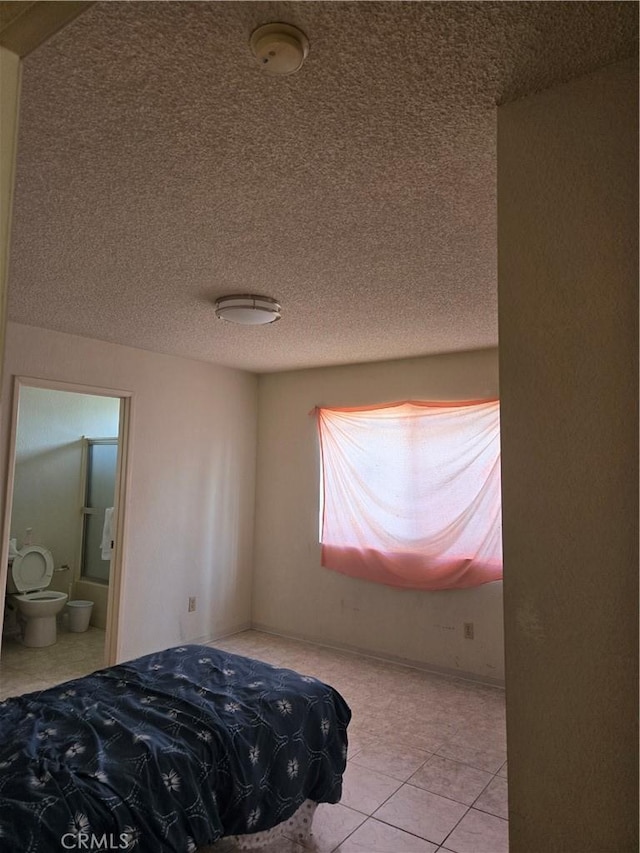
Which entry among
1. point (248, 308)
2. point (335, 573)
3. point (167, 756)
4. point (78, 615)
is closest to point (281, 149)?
point (248, 308)

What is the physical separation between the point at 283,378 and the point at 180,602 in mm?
2221

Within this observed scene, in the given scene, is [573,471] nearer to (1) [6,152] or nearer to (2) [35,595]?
(1) [6,152]

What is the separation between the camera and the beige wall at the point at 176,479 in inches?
156

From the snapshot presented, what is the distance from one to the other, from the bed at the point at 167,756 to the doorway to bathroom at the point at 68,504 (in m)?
2.71

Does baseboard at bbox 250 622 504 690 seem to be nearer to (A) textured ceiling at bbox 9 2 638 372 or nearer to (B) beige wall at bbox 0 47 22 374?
(A) textured ceiling at bbox 9 2 638 372

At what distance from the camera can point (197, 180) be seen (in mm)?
1709

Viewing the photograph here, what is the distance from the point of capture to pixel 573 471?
41.6 inches

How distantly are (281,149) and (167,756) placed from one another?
77.6 inches

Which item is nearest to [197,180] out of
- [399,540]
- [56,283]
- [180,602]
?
[56,283]

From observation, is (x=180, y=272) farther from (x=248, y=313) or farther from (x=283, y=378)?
(x=283, y=378)

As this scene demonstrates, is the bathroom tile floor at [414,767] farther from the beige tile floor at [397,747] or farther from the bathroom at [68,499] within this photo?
the bathroom at [68,499]

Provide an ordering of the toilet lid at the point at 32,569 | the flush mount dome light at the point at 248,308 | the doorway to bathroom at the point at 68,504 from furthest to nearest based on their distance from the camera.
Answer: the doorway to bathroom at the point at 68,504
the toilet lid at the point at 32,569
the flush mount dome light at the point at 248,308
